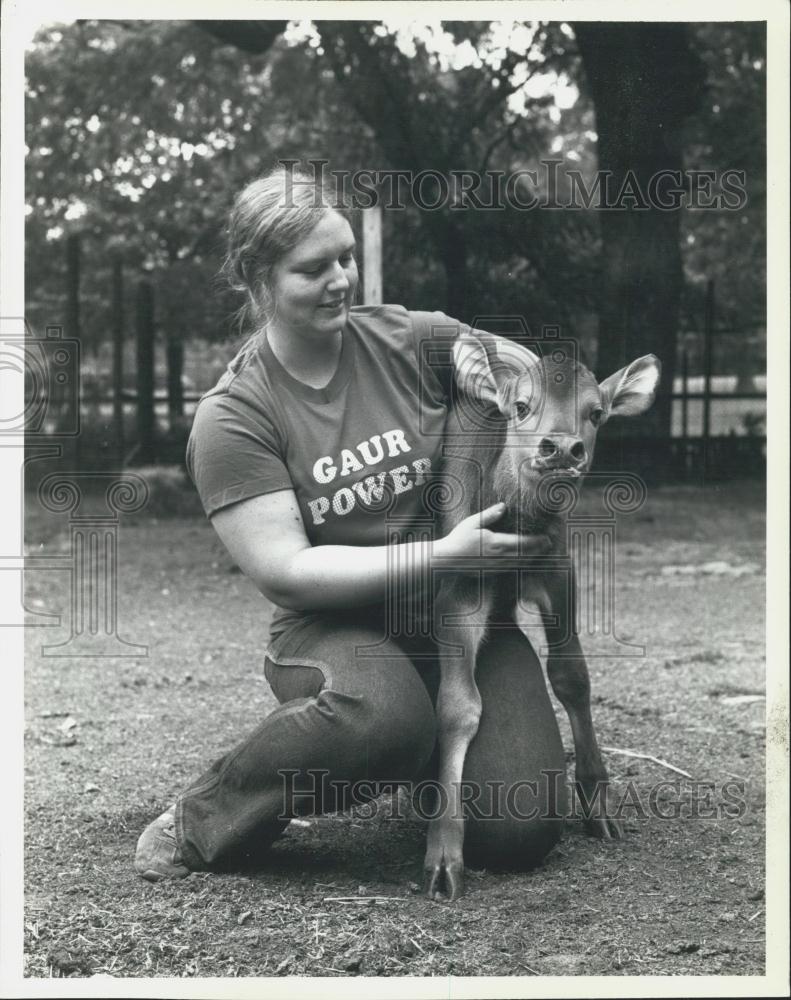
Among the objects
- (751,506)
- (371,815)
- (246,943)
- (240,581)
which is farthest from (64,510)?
(246,943)

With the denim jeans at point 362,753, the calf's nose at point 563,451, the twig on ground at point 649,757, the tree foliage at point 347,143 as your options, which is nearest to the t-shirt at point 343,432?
the denim jeans at point 362,753

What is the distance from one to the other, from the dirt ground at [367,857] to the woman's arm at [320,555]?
84 cm

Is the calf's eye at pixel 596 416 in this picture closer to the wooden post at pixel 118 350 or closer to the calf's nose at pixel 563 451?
the calf's nose at pixel 563 451

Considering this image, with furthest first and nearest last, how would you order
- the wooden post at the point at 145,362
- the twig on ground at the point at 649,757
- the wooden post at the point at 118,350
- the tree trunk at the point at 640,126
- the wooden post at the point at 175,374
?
the wooden post at the point at 175,374 → the wooden post at the point at 145,362 → the wooden post at the point at 118,350 → the twig on ground at the point at 649,757 → the tree trunk at the point at 640,126

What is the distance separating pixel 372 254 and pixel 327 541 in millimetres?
4252

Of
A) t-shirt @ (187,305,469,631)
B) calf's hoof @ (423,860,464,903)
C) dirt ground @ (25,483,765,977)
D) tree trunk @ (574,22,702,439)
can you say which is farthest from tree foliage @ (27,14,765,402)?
calf's hoof @ (423,860,464,903)

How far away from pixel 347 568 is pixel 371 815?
1.18 meters

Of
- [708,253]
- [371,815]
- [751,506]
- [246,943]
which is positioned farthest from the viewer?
[751,506]

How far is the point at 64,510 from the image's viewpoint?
37.1 ft

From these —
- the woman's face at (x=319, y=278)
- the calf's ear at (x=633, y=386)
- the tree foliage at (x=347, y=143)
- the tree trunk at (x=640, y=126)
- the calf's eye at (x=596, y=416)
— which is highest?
the tree foliage at (x=347, y=143)

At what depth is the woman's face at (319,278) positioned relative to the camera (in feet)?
11.5

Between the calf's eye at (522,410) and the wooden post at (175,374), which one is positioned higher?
the wooden post at (175,374)

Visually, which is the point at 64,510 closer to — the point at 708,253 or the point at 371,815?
the point at 708,253

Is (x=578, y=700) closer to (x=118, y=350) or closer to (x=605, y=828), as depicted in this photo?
(x=605, y=828)
